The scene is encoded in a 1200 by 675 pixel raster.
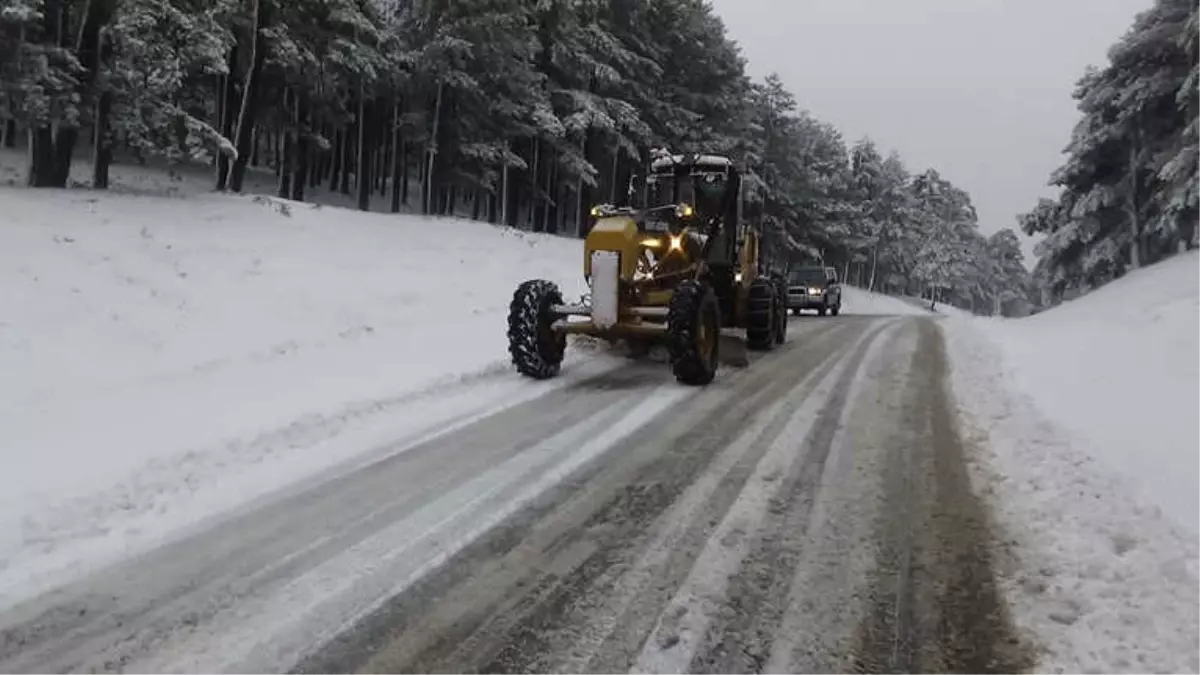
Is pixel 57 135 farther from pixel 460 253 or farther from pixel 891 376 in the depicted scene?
pixel 891 376

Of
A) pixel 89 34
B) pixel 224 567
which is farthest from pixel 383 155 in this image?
pixel 224 567

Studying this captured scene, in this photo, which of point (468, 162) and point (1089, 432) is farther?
point (468, 162)

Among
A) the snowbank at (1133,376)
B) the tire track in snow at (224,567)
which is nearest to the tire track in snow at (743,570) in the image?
the tire track in snow at (224,567)

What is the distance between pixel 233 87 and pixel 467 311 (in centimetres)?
1927

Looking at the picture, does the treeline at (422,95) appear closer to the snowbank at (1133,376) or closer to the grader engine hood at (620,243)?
the grader engine hood at (620,243)

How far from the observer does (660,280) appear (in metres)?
11.0

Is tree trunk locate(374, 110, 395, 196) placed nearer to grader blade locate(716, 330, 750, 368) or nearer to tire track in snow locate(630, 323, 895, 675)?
grader blade locate(716, 330, 750, 368)

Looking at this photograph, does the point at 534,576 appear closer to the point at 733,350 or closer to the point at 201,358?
the point at 201,358

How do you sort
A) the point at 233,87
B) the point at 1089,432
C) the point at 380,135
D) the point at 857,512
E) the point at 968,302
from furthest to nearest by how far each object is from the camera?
the point at 968,302, the point at 380,135, the point at 233,87, the point at 1089,432, the point at 857,512

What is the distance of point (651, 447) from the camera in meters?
7.00

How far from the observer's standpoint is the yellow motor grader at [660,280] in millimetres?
10000

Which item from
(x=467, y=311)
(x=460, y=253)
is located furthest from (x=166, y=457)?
(x=460, y=253)

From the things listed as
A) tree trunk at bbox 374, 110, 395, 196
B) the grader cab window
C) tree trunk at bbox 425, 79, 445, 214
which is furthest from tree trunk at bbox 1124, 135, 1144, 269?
tree trunk at bbox 374, 110, 395, 196

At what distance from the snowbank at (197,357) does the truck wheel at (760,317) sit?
417cm
